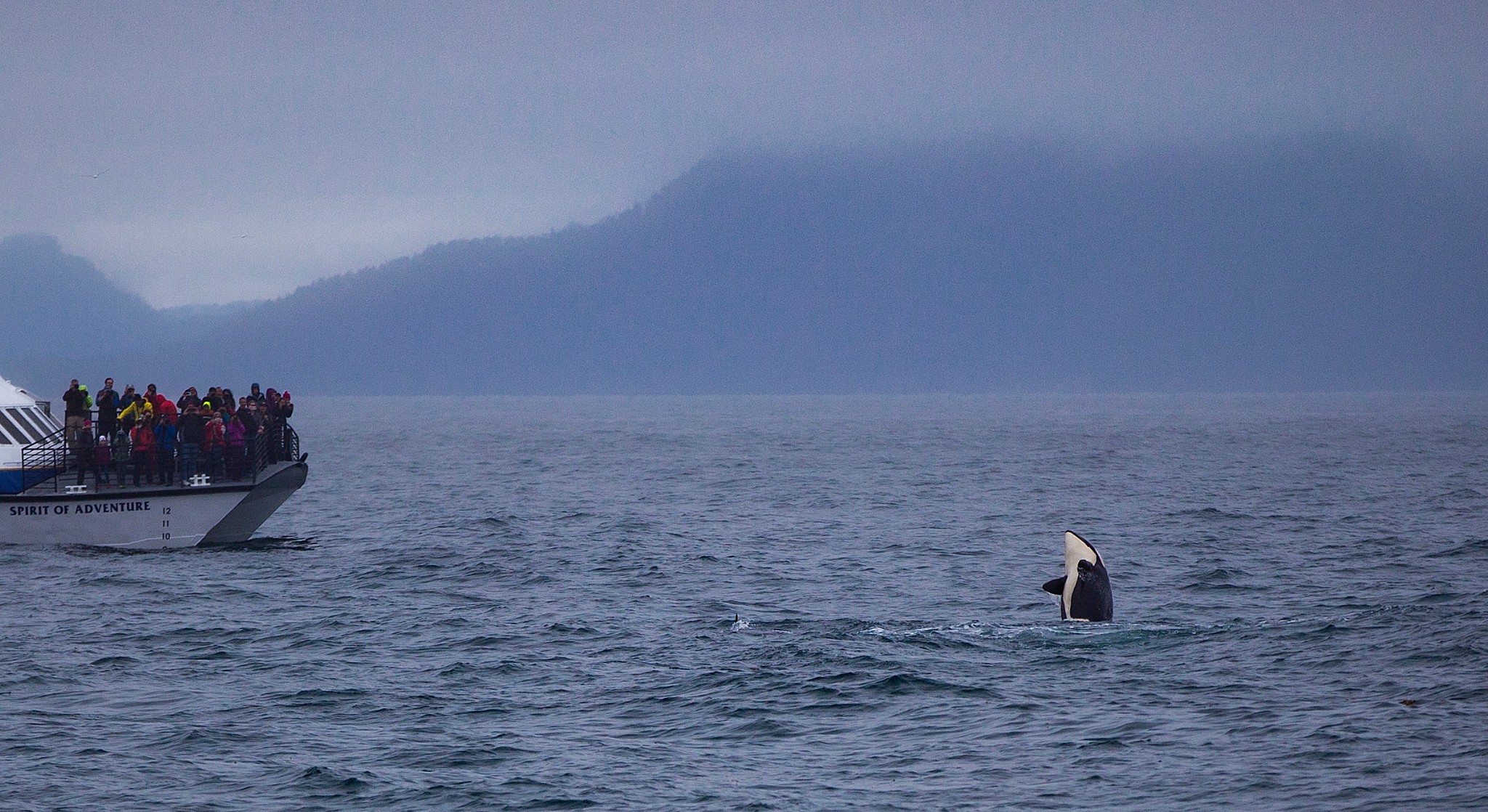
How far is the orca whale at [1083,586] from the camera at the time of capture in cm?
2303

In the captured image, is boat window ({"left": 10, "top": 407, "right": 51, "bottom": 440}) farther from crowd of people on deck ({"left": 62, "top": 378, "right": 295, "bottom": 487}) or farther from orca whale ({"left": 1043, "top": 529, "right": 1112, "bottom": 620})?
orca whale ({"left": 1043, "top": 529, "right": 1112, "bottom": 620})

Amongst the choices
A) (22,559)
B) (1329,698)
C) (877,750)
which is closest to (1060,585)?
(1329,698)

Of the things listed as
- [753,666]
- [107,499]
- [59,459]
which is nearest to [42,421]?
[59,459]

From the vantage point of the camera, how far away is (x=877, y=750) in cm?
1667

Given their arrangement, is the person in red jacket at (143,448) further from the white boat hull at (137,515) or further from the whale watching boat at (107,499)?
the white boat hull at (137,515)

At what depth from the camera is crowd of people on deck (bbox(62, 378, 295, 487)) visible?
31.8 m

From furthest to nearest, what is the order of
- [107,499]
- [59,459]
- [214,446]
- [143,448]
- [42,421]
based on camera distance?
[42,421] → [59,459] → [214,446] → [143,448] → [107,499]

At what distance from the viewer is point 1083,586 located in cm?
2306

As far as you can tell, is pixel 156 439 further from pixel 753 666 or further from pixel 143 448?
pixel 753 666

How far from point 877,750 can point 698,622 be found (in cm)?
826

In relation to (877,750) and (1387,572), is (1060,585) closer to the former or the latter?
(877,750)

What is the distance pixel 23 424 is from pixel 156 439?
14.2ft

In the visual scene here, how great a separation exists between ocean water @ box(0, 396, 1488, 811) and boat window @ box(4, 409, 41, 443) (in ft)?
14.4

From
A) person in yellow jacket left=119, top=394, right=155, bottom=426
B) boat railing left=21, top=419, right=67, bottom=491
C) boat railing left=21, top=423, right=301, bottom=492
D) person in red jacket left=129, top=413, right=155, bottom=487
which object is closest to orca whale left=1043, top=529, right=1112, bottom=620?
boat railing left=21, top=423, right=301, bottom=492
